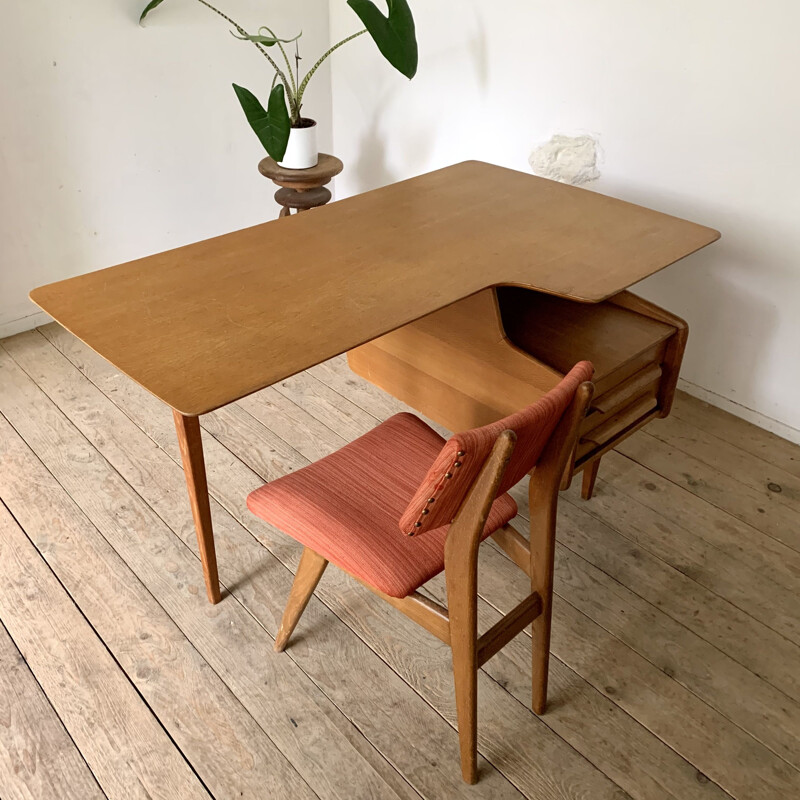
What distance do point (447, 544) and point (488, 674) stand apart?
0.59 metres

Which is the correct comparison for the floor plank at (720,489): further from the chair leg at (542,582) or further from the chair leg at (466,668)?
the chair leg at (466,668)

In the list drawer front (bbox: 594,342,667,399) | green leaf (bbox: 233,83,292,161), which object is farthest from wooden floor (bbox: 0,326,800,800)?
green leaf (bbox: 233,83,292,161)

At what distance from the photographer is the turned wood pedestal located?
2.91 metres

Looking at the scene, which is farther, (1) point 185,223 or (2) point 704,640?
(1) point 185,223

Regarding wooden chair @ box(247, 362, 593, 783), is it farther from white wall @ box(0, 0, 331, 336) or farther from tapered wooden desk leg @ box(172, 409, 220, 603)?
white wall @ box(0, 0, 331, 336)

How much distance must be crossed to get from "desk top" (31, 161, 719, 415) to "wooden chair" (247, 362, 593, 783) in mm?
255

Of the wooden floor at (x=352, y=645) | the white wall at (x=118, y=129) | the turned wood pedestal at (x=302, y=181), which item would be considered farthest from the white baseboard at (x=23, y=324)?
the turned wood pedestal at (x=302, y=181)

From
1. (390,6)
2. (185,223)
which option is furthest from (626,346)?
(185,223)

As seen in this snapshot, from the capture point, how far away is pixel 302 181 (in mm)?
2910

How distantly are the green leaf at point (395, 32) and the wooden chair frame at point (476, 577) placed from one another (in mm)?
1715

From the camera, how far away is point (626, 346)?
6.21 ft

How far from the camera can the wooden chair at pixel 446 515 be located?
3.73 ft

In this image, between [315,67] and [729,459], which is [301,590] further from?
[315,67]

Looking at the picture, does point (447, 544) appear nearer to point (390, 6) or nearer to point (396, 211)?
point (396, 211)
